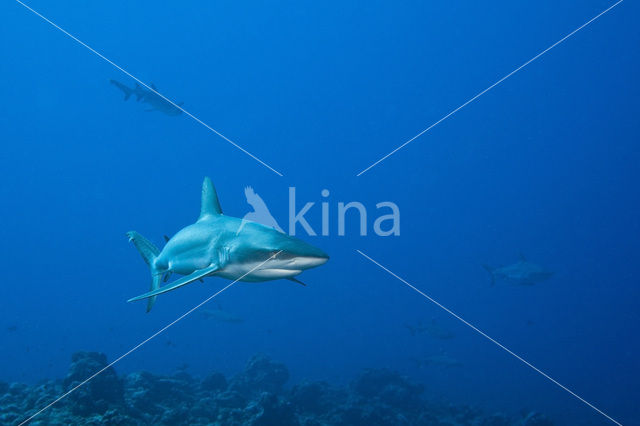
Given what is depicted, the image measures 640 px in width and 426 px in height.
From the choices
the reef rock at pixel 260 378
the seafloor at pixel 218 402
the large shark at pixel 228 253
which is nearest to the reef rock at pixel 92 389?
the seafloor at pixel 218 402

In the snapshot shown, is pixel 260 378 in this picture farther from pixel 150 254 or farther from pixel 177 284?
pixel 177 284

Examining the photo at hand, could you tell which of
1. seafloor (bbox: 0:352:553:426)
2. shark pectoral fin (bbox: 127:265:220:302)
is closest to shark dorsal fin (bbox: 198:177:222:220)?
shark pectoral fin (bbox: 127:265:220:302)

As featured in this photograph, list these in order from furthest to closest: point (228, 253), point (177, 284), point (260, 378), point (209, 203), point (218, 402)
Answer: point (260, 378) → point (218, 402) → point (209, 203) → point (228, 253) → point (177, 284)

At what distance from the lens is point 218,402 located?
10.4m

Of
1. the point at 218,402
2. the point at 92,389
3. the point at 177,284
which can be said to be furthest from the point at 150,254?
the point at 218,402

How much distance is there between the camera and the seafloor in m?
7.15

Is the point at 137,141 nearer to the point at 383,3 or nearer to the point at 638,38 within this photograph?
the point at 383,3

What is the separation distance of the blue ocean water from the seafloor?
44.3 ft

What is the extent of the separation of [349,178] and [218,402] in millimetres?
123396

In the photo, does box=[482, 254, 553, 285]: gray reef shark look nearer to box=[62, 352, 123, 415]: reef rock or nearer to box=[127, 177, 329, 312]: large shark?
box=[127, 177, 329, 312]: large shark

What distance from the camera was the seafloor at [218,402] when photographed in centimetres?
715

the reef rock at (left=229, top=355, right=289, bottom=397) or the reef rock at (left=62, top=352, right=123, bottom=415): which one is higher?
the reef rock at (left=62, top=352, right=123, bottom=415)

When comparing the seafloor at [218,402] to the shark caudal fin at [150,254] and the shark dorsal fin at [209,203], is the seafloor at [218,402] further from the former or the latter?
the shark dorsal fin at [209,203]

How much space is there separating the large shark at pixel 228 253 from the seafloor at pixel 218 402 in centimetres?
259
